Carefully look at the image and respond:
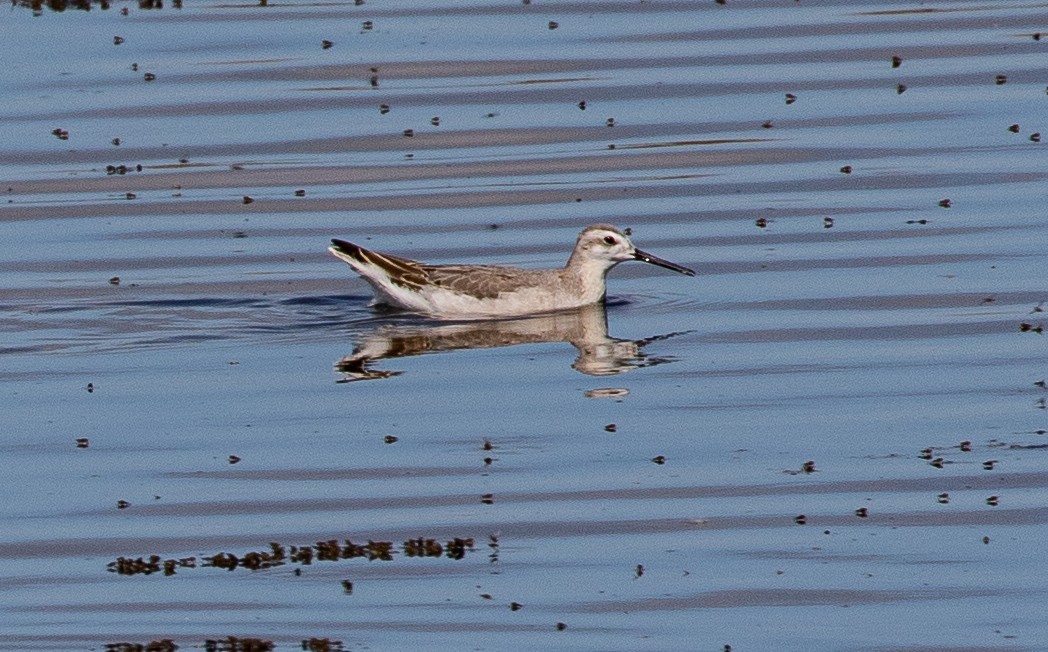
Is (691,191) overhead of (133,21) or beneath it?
beneath

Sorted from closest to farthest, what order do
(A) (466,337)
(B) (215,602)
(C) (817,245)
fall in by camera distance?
(B) (215,602)
(A) (466,337)
(C) (817,245)

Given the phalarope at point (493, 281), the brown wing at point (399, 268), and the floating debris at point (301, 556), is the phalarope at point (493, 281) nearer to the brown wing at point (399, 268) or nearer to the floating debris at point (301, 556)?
the brown wing at point (399, 268)

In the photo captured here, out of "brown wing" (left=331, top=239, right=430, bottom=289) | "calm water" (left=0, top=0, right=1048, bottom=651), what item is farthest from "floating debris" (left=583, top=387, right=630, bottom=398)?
"brown wing" (left=331, top=239, right=430, bottom=289)

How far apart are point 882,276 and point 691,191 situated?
13.5 ft

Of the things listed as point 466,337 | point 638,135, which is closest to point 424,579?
point 466,337

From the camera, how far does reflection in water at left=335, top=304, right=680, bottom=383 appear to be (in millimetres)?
16031

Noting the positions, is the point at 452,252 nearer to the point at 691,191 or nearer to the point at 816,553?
the point at 691,191

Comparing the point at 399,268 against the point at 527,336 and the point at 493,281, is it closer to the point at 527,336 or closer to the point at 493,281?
the point at 493,281

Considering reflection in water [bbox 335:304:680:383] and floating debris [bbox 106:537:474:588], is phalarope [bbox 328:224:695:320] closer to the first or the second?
reflection in water [bbox 335:304:680:383]

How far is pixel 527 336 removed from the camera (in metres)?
17.6

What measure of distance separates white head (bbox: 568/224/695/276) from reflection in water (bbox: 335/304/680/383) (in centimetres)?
41

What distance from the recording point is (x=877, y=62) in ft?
87.3

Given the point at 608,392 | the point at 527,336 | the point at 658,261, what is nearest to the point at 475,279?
the point at 527,336

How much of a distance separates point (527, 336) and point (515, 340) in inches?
8.9
